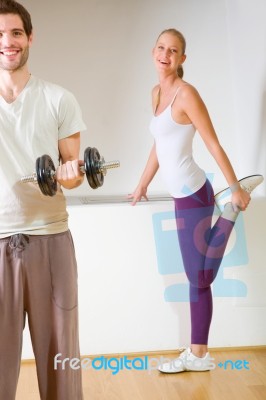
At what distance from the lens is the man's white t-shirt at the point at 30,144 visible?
182 centimetres

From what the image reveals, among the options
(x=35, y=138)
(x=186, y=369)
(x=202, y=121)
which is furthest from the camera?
(x=186, y=369)

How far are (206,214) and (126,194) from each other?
0.60 m

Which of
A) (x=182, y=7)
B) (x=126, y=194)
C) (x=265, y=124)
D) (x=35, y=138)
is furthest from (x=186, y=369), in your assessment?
(x=182, y=7)

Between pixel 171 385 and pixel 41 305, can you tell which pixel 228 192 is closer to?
pixel 171 385

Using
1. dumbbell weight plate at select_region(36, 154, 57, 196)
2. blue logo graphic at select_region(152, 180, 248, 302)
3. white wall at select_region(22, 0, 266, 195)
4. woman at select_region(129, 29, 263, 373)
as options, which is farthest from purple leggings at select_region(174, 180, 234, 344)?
dumbbell weight plate at select_region(36, 154, 57, 196)

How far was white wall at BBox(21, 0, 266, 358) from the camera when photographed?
114 inches

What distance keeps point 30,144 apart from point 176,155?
90cm

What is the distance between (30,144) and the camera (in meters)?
1.82

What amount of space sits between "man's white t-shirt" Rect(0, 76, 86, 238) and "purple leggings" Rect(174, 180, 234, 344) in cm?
86

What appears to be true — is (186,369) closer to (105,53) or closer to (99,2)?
(105,53)

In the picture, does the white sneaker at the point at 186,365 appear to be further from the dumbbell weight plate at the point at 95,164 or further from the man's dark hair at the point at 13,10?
the man's dark hair at the point at 13,10

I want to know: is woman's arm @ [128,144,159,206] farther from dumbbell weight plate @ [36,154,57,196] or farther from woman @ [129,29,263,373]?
dumbbell weight plate @ [36,154,57,196]

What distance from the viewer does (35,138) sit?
1.82 meters

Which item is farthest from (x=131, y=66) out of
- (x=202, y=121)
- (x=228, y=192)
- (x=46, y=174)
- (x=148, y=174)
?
(x=46, y=174)
